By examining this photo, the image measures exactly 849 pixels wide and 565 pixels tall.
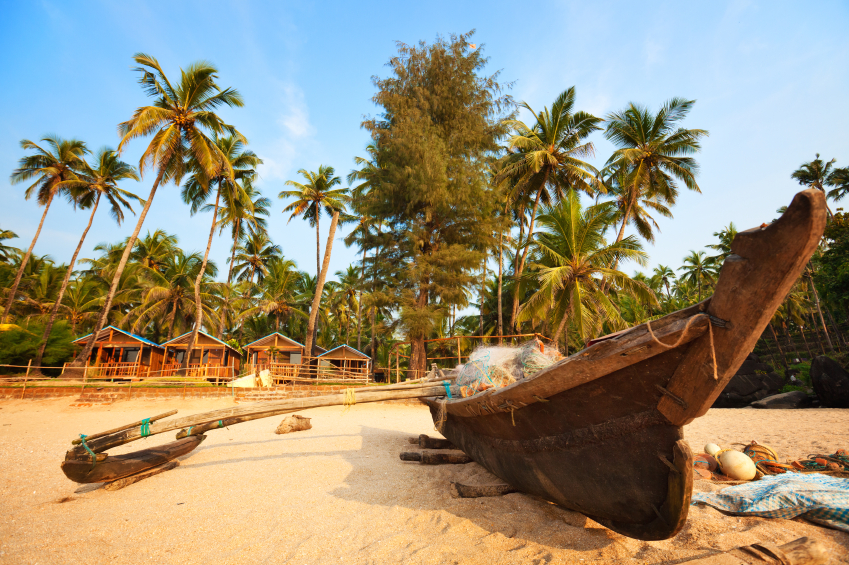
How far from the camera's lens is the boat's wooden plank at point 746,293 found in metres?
1.38

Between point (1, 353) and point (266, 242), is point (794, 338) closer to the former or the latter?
point (266, 242)

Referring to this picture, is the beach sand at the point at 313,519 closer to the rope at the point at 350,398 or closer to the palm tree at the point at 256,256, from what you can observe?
the rope at the point at 350,398

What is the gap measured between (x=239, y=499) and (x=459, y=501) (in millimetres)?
2262

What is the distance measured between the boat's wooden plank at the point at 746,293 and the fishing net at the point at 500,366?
64.6 inches

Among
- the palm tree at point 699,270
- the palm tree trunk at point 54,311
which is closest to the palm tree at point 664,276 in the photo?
the palm tree at point 699,270

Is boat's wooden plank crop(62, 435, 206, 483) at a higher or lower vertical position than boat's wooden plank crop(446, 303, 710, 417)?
lower

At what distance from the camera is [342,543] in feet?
9.07

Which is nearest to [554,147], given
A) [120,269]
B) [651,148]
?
[651,148]

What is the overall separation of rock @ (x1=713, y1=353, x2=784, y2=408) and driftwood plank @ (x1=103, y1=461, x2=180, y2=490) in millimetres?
18150

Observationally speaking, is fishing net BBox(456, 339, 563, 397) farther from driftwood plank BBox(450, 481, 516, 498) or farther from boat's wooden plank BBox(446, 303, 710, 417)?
boat's wooden plank BBox(446, 303, 710, 417)

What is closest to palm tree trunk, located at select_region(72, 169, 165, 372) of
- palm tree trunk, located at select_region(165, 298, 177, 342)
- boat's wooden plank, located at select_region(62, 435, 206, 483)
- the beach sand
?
palm tree trunk, located at select_region(165, 298, 177, 342)

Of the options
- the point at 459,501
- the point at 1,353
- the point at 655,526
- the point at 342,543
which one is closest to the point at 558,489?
the point at 655,526

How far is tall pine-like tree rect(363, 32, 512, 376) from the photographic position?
611 inches

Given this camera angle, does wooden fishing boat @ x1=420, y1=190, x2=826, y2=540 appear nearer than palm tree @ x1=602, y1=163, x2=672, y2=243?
Yes
